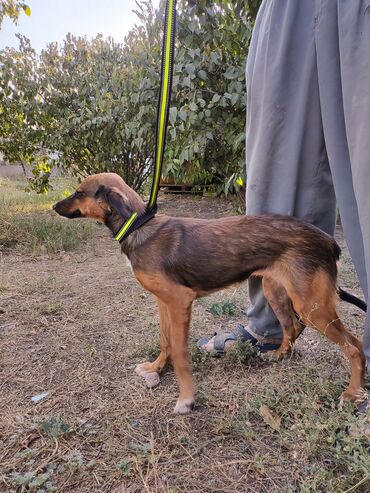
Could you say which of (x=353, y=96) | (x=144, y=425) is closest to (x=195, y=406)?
(x=144, y=425)

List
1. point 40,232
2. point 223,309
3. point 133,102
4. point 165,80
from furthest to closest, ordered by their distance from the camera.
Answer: point 40,232 → point 133,102 → point 223,309 → point 165,80

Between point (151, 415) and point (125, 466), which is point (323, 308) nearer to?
point (151, 415)

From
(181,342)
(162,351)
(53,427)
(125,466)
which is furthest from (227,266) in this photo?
(53,427)

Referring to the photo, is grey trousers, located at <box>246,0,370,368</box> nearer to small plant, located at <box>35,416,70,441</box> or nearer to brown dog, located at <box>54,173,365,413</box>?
brown dog, located at <box>54,173,365,413</box>

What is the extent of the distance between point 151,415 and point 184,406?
17 cm

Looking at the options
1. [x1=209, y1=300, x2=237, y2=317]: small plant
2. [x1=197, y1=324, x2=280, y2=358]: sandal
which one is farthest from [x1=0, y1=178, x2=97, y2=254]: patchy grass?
[x1=197, y1=324, x2=280, y2=358]: sandal

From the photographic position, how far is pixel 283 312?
2.33 meters

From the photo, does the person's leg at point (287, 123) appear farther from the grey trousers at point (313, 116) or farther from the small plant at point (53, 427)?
the small plant at point (53, 427)

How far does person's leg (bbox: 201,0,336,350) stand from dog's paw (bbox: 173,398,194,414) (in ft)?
3.70

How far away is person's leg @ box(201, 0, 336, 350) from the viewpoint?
1879mm

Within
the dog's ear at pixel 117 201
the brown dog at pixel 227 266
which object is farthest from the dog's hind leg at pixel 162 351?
the dog's ear at pixel 117 201

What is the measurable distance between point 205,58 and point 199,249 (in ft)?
9.13

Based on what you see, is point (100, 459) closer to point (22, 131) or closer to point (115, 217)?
point (115, 217)

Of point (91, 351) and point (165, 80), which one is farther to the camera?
point (91, 351)
